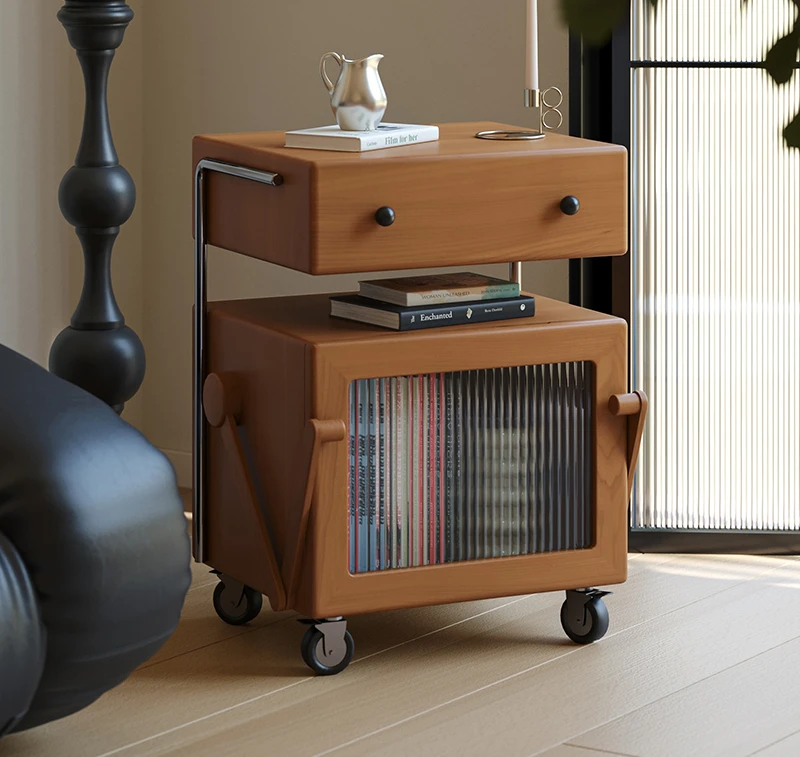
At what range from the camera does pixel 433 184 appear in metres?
1.74

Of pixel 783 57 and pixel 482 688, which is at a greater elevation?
pixel 783 57

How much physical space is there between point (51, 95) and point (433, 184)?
1182 millimetres

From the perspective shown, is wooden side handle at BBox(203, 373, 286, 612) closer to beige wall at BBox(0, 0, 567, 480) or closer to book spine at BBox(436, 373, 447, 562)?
book spine at BBox(436, 373, 447, 562)

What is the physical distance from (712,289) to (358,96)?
804 millimetres

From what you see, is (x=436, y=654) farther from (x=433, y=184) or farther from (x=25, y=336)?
(x=25, y=336)

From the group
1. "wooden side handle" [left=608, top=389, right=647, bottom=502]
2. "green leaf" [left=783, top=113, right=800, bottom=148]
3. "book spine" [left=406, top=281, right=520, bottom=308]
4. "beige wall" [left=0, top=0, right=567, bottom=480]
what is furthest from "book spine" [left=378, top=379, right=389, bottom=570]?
"green leaf" [left=783, top=113, right=800, bottom=148]

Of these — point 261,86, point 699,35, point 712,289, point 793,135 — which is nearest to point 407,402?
A: point 712,289

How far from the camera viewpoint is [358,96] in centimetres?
182

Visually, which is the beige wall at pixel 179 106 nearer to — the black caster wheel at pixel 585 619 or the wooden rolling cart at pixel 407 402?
the wooden rolling cart at pixel 407 402

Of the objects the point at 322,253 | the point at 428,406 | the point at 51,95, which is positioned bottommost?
the point at 428,406

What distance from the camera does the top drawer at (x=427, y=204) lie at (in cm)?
170

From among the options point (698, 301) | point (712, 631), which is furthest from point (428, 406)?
point (698, 301)

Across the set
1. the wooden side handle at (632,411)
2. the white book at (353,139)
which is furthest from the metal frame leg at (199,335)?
the wooden side handle at (632,411)

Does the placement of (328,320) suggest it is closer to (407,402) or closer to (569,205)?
(407,402)
